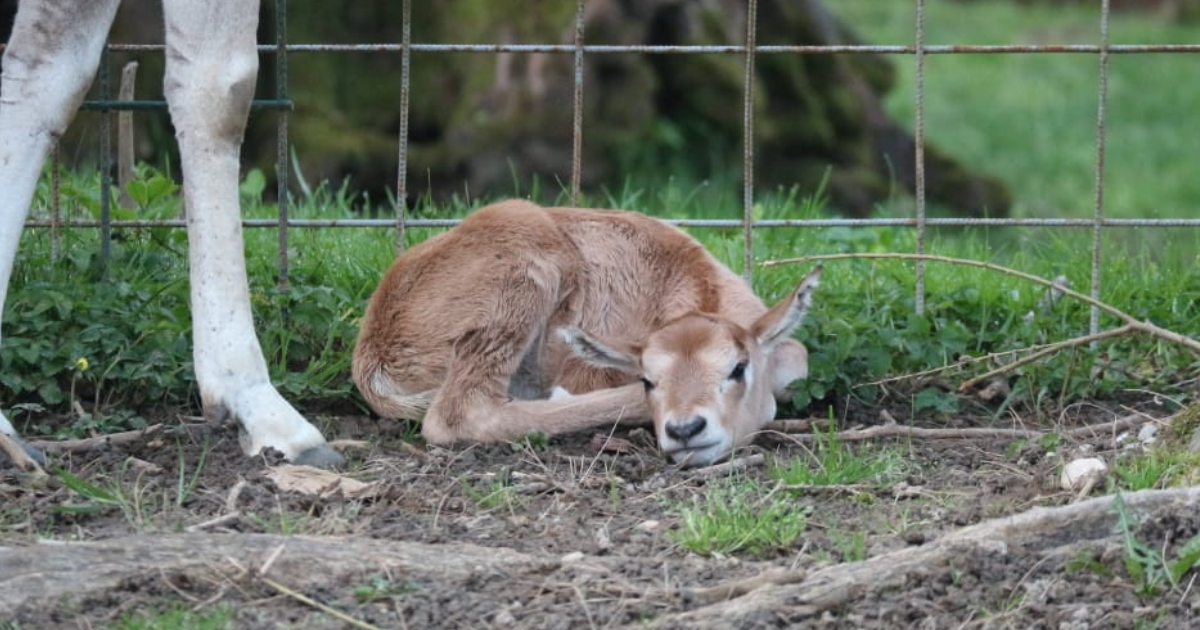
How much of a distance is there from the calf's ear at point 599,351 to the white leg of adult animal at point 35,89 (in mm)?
1716

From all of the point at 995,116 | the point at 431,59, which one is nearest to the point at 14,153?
the point at 431,59

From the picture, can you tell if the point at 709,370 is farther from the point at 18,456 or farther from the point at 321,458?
the point at 18,456

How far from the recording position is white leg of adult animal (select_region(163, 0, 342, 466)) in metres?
5.61

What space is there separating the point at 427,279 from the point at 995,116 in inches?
581

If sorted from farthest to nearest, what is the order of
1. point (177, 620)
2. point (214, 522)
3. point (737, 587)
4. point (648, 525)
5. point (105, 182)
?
point (105, 182) → point (648, 525) → point (214, 522) → point (737, 587) → point (177, 620)

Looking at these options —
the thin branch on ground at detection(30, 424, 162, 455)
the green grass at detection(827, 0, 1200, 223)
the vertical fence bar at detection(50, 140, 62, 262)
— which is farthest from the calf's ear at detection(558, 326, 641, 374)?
the green grass at detection(827, 0, 1200, 223)

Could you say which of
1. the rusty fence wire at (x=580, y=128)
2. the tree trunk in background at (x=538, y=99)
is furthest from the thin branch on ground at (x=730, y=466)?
the tree trunk in background at (x=538, y=99)

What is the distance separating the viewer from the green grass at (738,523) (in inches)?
186

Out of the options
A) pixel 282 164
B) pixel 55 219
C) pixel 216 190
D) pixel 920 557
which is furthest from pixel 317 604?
pixel 55 219

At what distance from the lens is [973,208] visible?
44.8 ft

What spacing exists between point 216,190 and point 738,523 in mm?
1976

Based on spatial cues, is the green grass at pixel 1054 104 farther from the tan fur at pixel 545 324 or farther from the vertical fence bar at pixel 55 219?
the vertical fence bar at pixel 55 219

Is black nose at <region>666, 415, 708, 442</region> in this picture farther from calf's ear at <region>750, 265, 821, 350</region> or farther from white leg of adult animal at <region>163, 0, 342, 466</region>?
white leg of adult animal at <region>163, 0, 342, 466</region>

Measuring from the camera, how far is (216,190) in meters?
5.64
